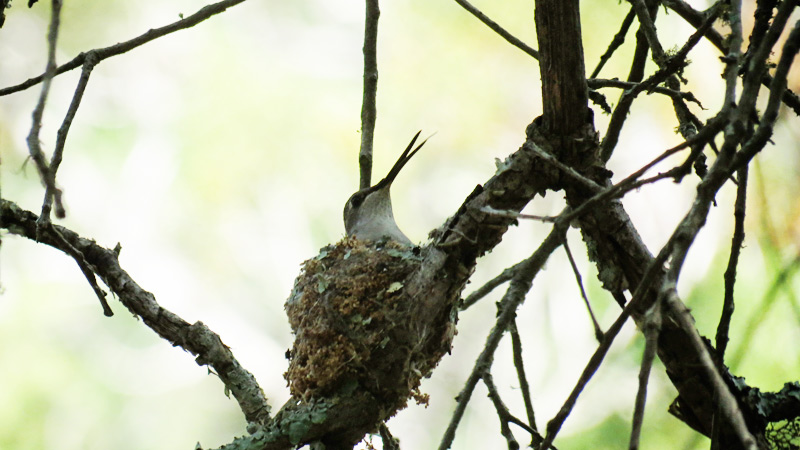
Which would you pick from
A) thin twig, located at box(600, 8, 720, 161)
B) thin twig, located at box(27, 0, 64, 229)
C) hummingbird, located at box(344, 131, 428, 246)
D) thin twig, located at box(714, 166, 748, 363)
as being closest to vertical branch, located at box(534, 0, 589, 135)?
thin twig, located at box(600, 8, 720, 161)

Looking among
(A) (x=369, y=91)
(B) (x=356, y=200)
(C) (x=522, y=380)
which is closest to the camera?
(C) (x=522, y=380)

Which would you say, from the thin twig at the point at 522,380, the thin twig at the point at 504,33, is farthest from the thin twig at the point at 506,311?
the thin twig at the point at 504,33

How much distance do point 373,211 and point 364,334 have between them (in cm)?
132

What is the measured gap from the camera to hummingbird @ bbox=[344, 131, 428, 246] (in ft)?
10.1

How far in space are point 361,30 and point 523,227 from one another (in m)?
1.57

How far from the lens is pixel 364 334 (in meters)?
2.00

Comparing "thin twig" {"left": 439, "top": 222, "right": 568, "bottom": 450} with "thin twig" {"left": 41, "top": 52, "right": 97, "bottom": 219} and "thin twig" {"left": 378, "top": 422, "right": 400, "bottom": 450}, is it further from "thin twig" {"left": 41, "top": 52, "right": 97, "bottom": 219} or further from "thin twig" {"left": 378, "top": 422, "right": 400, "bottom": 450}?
"thin twig" {"left": 378, "top": 422, "right": 400, "bottom": 450}

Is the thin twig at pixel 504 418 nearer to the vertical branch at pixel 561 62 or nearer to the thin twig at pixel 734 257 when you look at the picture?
the thin twig at pixel 734 257

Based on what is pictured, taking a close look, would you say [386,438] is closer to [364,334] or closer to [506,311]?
[364,334]

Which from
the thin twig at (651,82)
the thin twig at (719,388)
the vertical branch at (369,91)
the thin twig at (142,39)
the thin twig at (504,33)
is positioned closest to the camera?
the thin twig at (719,388)

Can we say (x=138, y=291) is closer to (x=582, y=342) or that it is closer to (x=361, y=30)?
(x=582, y=342)

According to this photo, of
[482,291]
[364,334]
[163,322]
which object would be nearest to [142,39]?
[163,322]

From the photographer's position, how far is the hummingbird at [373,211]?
3076 millimetres

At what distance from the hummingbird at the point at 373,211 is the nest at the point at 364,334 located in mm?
668
